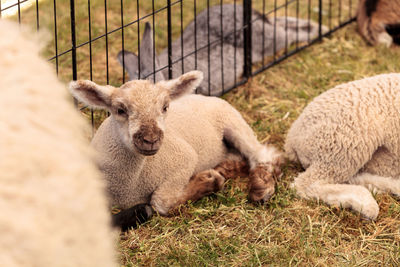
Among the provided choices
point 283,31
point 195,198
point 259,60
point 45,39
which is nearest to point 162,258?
point 195,198

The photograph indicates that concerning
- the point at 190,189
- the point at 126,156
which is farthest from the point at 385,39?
the point at 126,156

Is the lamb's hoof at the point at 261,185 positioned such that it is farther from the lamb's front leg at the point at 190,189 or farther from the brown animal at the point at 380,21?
the brown animal at the point at 380,21

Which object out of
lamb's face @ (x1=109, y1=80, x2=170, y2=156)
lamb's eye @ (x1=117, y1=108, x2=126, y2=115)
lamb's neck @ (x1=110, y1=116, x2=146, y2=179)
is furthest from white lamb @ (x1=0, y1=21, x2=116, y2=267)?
lamb's neck @ (x1=110, y1=116, x2=146, y2=179)

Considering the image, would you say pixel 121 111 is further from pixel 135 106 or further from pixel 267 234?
pixel 267 234

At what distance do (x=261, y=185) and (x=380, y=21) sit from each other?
368 cm

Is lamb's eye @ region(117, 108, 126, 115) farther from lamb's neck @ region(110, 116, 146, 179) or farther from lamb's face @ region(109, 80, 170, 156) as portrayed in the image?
lamb's neck @ region(110, 116, 146, 179)

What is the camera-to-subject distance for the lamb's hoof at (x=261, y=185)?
449 centimetres

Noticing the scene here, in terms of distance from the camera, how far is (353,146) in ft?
14.5

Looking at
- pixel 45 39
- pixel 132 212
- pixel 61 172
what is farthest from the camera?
pixel 132 212

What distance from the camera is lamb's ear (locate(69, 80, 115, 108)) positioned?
3943mm

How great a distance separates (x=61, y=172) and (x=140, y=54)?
13.7ft

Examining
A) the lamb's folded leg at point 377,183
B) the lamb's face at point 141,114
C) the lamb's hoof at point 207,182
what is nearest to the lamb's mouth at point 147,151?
the lamb's face at point 141,114

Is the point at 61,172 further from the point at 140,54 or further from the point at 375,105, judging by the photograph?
the point at 140,54

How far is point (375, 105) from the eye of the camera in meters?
4.52
